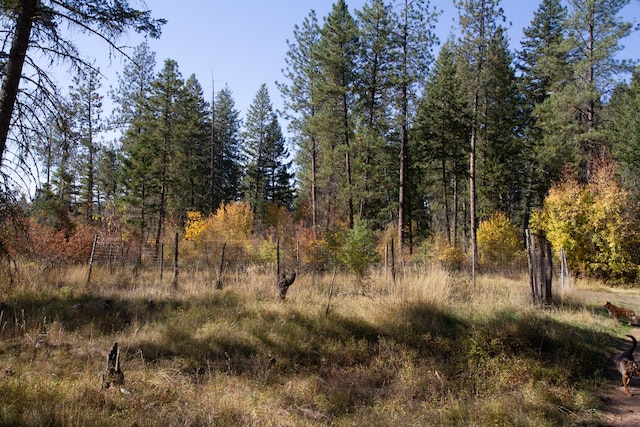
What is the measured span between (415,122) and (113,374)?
24.5 m

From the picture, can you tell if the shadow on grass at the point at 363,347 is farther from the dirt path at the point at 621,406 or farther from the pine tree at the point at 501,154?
the pine tree at the point at 501,154

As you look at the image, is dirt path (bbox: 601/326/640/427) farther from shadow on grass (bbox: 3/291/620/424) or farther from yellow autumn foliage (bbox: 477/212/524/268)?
yellow autumn foliage (bbox: 477/212/524/268)

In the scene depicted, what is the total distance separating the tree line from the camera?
1856 cm

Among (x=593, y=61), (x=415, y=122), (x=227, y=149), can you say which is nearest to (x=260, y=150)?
(x=227, y=149)

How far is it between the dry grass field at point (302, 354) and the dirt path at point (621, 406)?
0.16 metres

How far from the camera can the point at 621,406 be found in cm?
524

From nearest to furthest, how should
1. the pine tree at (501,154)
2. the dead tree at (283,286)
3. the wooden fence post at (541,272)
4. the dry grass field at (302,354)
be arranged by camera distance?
the dry grass field at (302,354) < the wooden fence post at (541,272) < the dead tree at (283,286) < the pine tree at (501,154)

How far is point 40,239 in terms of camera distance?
1310 cm

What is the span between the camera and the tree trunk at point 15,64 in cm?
571

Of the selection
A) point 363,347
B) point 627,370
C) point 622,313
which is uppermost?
Answer: point 622,313

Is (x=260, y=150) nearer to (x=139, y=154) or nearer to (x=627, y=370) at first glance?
(x=139, y=154)

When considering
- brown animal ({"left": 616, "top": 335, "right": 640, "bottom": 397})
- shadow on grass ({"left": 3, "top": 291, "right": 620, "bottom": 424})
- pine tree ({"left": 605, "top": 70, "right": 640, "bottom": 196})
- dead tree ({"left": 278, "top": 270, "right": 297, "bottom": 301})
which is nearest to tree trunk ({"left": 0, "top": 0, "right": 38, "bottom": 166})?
shadow on grass ({"left": 3, "top": 291, "right": 620, "bottom": 424})

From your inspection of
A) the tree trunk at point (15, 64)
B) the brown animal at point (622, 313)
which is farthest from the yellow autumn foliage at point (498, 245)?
the tree trunk at point (15, 64)

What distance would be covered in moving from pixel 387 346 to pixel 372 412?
7.53 ft
